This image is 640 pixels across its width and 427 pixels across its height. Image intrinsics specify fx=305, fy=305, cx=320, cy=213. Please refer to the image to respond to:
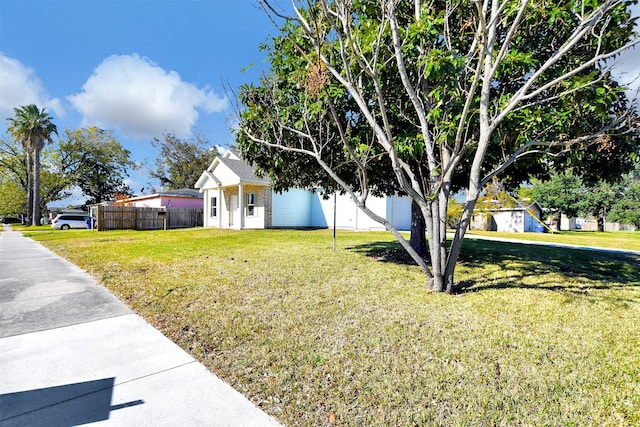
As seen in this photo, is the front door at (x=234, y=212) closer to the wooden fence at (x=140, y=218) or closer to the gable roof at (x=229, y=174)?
the gable roof at (x=229, y=174)

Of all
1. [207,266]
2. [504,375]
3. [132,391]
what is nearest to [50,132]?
[207,266]

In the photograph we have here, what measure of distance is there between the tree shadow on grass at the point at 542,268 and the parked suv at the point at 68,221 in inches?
1120

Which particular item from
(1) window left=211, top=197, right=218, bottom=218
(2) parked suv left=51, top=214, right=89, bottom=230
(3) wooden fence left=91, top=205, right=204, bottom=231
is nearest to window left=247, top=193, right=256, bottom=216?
(1) window left=211, top=197, right=218, bottom=218

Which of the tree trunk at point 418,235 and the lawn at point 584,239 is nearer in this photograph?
the tree trunk at point 418,235

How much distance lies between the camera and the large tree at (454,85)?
168 inches

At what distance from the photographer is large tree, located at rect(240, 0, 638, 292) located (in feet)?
14.0

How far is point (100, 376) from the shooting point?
279 cm

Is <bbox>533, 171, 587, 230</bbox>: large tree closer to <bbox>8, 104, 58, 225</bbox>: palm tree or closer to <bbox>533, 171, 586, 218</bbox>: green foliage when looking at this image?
<bbox>533, 171, 586, 218</bbox>: green foliage

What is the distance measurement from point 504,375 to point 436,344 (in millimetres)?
706

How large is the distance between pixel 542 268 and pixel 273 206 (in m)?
14.8

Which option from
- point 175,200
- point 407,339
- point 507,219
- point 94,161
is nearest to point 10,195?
point 94,161

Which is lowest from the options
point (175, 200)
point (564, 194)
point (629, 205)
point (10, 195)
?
point (629, 205)

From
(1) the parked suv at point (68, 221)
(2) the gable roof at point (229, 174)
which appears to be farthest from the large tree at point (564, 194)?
(1) the parked suv at point (68, 221)

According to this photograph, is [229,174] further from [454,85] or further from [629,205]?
[629,205]
